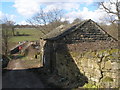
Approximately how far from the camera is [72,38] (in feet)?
48.4

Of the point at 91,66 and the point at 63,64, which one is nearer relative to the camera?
the point at 91,66

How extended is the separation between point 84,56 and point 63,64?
9.45 ft

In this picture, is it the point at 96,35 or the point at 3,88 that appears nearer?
the point at 3,88

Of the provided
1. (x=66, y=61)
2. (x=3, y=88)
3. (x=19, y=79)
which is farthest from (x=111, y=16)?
(x=3, y=88)

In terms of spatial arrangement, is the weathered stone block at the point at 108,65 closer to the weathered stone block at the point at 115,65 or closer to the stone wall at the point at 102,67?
the stone wall at the point at 102,67

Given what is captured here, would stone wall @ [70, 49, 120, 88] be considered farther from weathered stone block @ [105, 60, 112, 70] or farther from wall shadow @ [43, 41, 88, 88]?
wall shadow @ [43, 41, 88, 88]

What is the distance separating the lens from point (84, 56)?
10.8 m

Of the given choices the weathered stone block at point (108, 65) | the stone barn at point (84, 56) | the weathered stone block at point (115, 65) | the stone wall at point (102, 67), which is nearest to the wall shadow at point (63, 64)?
the stone barn at point (84, 56)

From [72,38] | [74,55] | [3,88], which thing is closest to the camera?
[3,88]

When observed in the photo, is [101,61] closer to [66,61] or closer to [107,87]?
[107,87]

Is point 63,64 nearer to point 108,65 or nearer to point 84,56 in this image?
point 84,56

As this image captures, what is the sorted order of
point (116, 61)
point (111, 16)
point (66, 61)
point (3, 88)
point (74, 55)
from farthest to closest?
point (111, 16)
point (66, 61)
point (74, 55)
point (3, 88)
point (116, 61)

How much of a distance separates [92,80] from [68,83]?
1777 mm

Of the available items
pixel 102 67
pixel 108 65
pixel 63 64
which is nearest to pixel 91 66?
pixel 102 67
